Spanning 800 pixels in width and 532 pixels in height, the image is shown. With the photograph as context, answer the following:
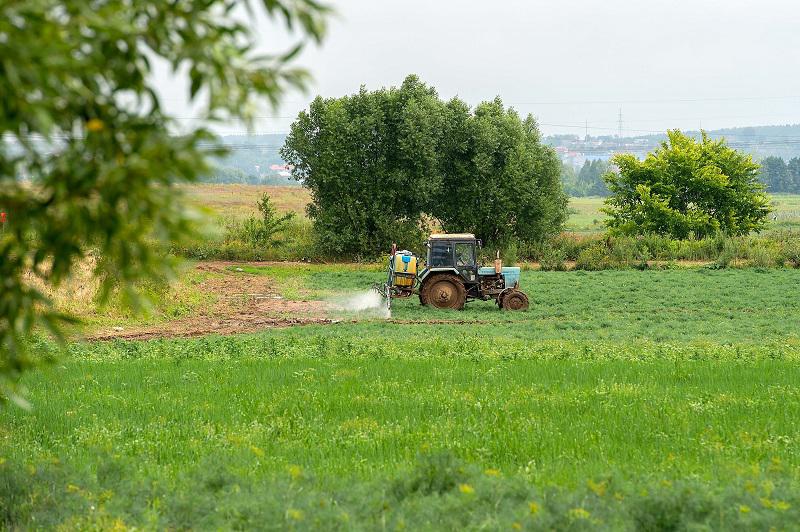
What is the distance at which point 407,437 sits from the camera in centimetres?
889

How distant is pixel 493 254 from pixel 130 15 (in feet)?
135

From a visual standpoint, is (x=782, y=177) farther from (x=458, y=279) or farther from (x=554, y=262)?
(x=458, y=279)

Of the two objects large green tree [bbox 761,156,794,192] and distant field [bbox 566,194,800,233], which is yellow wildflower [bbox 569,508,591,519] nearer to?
distant field [bbox 566,194,800,233]

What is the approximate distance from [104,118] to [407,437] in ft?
19.3

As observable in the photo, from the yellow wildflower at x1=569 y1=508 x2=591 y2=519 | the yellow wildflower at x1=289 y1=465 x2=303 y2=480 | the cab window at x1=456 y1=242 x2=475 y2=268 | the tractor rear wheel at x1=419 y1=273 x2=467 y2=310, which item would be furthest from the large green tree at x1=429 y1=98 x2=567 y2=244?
the yellow wildflower at x1=569 y1=508 x2=591 y2=519

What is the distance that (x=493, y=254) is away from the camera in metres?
44.6

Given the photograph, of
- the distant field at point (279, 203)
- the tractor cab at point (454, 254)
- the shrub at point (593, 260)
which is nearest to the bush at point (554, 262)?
the shrub at point (593, 260)

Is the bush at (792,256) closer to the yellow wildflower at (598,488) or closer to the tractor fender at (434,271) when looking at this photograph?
the tractor fender at (434,271)

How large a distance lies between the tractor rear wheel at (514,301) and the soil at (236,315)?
515 centimetres

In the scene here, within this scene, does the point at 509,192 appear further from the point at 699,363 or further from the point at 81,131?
the point at 81,131

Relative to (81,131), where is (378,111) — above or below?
above

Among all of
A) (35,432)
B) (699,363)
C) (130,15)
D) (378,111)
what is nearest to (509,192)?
(378,111)

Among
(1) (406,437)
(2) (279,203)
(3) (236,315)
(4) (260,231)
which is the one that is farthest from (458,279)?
(2) (279,203)

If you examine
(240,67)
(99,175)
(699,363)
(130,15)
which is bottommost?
(699,363)
